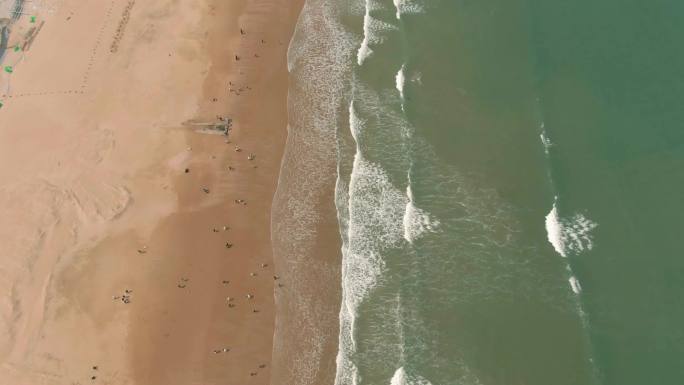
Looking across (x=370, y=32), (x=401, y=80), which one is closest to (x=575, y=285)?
(x=401, y=80)

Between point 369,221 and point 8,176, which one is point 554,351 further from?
point 8,176

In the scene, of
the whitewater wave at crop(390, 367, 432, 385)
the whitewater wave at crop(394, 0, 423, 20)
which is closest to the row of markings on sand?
A: the whitewater wave at crop(394, 0, 423, 20)

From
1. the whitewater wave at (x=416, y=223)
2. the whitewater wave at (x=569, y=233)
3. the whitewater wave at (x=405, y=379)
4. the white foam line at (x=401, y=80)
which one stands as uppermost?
the white foam line at (x=401, y=80)

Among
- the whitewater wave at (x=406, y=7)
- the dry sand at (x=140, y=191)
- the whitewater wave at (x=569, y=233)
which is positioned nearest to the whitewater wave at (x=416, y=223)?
the whitewater wave at (x=569, y=233)

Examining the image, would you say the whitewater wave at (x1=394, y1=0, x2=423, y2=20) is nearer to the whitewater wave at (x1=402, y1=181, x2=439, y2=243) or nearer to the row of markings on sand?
the whitewater wave at (x1=402, y1=181, x2=439, y2=243)

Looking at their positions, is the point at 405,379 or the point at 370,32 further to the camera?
the point at 370,32

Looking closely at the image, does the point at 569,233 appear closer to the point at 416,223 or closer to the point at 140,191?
the point at 416,223

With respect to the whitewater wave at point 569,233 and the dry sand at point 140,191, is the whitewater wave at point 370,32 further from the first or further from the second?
the whitewater wave at point 569,233

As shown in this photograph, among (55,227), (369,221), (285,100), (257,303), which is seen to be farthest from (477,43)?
(55,227)
